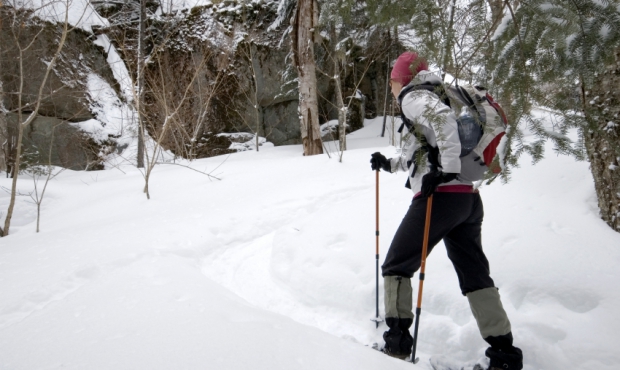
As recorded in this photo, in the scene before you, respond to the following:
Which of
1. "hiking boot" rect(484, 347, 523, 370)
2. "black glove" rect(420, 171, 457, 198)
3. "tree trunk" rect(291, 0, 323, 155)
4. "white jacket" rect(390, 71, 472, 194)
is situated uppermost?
"tree trunk" rect(291, 0, 323, 155)

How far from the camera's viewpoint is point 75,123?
1103 cm

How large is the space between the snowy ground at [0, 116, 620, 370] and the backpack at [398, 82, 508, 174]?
112cm

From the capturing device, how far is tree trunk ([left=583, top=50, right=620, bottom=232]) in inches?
81.6

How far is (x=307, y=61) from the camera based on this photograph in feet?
27.2

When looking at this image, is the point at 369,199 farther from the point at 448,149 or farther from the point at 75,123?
the point at 75,123

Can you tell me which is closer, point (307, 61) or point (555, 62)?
point (555, 62)

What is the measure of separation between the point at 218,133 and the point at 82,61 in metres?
4.78

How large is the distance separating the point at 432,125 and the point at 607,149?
1720 mm

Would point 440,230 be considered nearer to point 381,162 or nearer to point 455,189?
point 455,189

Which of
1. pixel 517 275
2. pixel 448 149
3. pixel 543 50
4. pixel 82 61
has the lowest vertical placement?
pixel 517 275

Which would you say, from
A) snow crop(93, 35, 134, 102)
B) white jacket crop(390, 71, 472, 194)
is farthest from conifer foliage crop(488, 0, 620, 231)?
snow crop(93, 35, 134, 102)

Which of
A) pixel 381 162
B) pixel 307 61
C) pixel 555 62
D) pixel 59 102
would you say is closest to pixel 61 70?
pixel 59 102

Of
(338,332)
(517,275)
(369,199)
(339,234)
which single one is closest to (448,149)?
(517,275)

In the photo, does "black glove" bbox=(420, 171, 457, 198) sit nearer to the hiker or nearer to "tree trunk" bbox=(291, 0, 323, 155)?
the hiker
